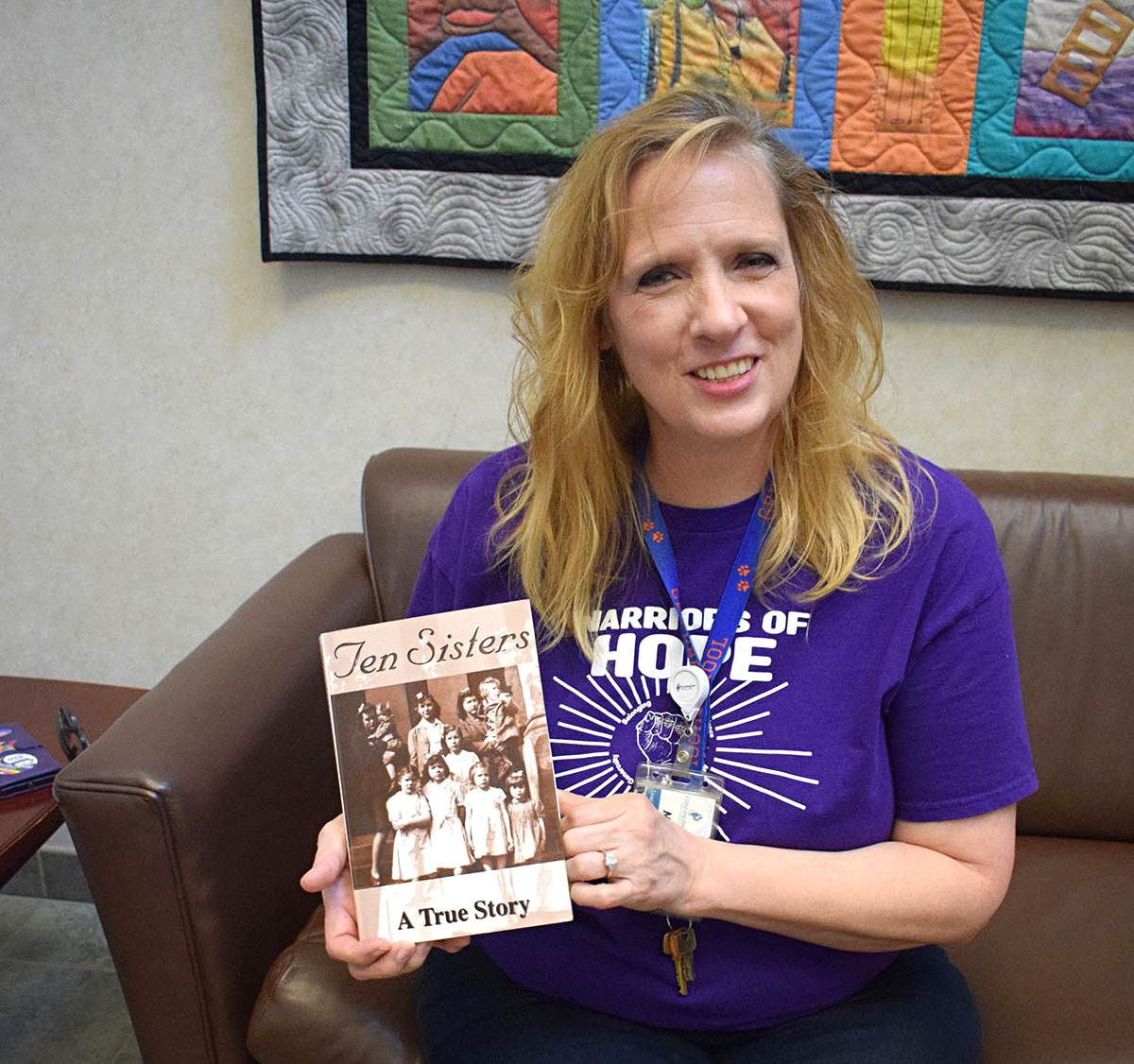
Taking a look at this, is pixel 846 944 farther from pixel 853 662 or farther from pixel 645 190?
pixel 645 190

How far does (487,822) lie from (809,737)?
1.10 feet

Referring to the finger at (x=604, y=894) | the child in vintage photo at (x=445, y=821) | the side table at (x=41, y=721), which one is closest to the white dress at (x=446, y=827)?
the child in vintage photo at (x=445, y=821)

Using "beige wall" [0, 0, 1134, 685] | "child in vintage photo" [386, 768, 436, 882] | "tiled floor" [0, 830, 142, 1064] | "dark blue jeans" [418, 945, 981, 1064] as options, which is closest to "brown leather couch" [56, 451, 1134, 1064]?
"dark blue jeans" [418, 945, 981, 1064]

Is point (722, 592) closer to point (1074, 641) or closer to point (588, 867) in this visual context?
point (588, 867)

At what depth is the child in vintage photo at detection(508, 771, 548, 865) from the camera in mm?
920

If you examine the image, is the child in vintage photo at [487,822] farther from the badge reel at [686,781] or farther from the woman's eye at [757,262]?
the woman's eye at [757,262]

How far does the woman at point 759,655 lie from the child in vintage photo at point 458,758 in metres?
0.10

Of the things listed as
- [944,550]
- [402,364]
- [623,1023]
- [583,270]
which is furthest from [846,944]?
[402,364]

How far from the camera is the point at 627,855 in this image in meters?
0.91

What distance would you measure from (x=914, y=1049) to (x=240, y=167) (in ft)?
5.56

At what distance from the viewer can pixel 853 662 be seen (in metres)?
1.05

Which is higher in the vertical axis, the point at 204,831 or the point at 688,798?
the point at 688,798

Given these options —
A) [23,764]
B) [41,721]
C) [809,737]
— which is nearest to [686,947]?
[809,737]

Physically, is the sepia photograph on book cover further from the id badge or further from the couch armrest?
the couch armrest
